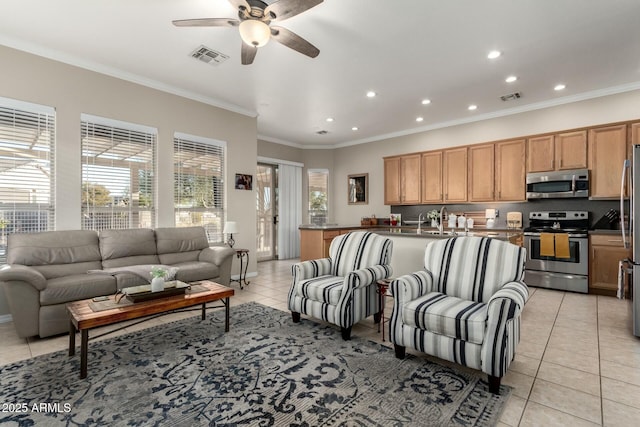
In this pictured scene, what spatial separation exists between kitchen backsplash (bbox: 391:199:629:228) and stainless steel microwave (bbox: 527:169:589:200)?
1.05 ft

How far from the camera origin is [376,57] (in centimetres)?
375

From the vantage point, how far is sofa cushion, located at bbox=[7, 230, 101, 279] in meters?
3.25

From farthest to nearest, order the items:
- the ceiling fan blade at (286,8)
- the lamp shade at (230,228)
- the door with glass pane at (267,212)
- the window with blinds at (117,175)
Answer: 1. the door with glass pane at (267,212)
2. the lamp shade at (230,228)
3. the window with blinds at (117,175)
4. the ceiling fan blade at (286,8)

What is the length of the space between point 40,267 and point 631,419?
503cm

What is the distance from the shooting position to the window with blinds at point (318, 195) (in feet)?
27.9

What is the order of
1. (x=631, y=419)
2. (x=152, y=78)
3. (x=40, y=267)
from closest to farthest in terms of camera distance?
1. (x=631, y=419)
2. (x=40, y=267)
3. (x=152, y=78)

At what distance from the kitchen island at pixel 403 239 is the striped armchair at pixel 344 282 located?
0.64m

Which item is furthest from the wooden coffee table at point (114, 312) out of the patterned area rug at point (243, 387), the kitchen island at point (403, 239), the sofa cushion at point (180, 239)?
the kitchen island at point (403, 239)

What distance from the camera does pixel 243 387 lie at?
6.91 ft

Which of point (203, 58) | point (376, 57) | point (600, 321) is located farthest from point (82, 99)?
point (600, 321)

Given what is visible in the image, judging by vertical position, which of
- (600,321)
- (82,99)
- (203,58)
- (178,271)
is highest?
(203,58)

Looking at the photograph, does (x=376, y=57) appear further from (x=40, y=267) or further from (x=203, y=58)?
(x=40, y=267)

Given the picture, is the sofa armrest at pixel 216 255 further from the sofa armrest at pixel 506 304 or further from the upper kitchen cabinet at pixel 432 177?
the upper kitchen cabinet at pixel 432 177

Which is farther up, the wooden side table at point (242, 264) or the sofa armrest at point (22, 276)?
the sofa armrest at point (22, 276)
